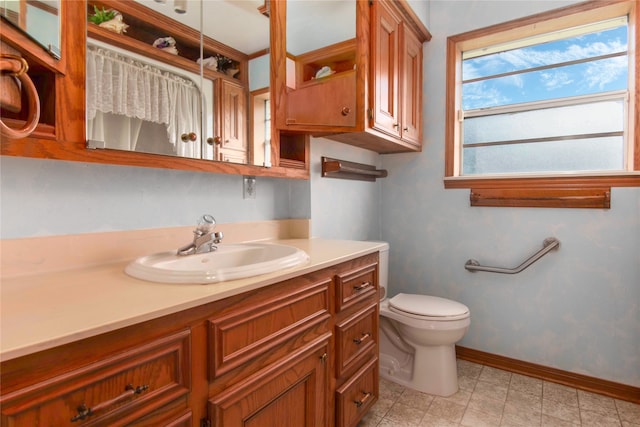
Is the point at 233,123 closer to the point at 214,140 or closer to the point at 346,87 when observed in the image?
the point at 214,140

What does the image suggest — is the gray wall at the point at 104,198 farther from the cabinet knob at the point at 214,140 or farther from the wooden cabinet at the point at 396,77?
the wooden cabinet at the point at 396,77

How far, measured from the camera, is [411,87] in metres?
2.25

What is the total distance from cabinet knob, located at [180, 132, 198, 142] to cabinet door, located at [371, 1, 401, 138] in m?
0.88

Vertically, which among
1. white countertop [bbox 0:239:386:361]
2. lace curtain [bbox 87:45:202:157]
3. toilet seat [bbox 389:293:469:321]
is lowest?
toilet seat [bbox 389:293:469:321]

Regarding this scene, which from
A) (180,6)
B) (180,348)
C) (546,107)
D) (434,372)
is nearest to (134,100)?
(180,6)

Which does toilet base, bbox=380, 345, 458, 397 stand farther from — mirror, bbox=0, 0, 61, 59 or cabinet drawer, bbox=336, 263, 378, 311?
mirror, bbox=0, 0, 61, 59

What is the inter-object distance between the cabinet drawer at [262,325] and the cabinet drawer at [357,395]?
1.26ft

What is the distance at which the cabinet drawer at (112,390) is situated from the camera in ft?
1.92

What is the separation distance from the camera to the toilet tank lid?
190 centimetres

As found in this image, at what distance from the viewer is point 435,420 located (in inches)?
67.8

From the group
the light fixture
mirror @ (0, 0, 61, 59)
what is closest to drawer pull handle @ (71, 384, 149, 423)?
mirror @ (0, 0, 61, 59)

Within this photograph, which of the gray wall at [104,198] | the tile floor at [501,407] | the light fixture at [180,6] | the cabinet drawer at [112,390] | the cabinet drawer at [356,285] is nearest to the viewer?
the cabinet drawer at [112,390]

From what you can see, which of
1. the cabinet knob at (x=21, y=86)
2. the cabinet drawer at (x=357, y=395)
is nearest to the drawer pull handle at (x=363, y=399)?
the cabinet drawer at (x=357, y=395)

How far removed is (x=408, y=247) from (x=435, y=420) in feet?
3.77
